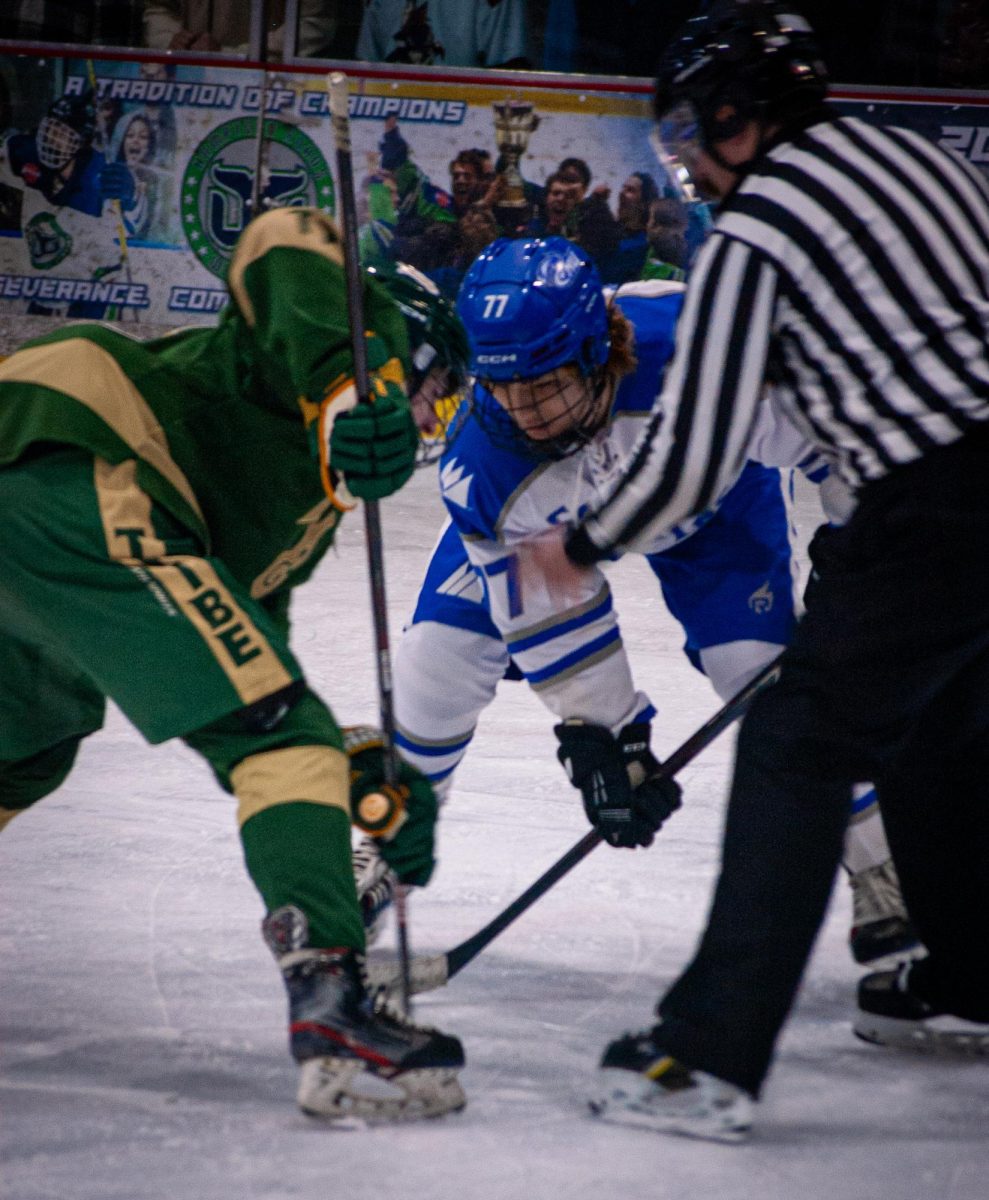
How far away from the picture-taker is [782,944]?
160cm

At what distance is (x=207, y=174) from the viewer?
6.28 metres

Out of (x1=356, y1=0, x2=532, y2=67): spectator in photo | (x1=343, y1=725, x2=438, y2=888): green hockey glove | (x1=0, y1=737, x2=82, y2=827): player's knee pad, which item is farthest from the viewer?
(x1=356, y1=0, x2=532, y2=67): spectator in photo

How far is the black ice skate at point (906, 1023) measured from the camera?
1859 millimetres

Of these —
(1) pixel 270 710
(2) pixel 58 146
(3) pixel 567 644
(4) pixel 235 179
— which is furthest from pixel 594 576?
(2) pixel 58 146

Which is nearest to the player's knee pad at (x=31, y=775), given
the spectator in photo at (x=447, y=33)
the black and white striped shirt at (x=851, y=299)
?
the black and white striped shirt at (x=851, y=299)

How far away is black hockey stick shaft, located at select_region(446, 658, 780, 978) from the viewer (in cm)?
206

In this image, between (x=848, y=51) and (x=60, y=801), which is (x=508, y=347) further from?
(x=848, y=51)

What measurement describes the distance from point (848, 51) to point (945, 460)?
520cm

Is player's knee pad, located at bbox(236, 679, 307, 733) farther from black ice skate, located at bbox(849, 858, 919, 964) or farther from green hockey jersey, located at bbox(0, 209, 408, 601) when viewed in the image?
black ice skate, located at bbox(849, 858, 919, 964)

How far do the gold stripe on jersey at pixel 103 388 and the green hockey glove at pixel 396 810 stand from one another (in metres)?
0.36

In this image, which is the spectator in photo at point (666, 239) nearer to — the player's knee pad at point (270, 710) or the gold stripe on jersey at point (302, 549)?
the gold stripe on jersey at point (302, 549)

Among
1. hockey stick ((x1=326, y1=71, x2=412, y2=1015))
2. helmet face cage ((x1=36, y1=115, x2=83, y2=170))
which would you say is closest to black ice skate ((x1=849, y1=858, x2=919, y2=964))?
hockey stick ((x1=326, y1=71, x2=412, y2=1015))

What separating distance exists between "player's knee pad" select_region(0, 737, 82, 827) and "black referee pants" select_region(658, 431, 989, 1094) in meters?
0.84

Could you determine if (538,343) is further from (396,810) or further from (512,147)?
(512,147)
